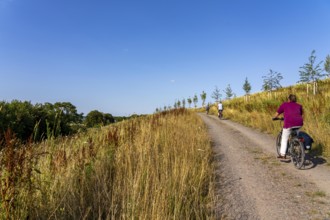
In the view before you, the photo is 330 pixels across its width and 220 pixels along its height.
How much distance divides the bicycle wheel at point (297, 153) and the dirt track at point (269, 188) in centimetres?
19

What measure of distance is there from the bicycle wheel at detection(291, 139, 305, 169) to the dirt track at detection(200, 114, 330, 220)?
0.62 feet

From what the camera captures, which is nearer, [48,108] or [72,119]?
[72,119]

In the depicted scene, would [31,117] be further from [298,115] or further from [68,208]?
[298,115]

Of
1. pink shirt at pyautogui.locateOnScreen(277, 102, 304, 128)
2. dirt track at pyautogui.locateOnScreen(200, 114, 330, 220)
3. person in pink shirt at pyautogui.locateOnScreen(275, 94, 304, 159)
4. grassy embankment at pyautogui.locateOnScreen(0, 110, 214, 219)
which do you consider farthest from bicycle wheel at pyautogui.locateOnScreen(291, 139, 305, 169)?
grassy embankment at pyautogui.locateOnScreen(0, 110, 214, 219)

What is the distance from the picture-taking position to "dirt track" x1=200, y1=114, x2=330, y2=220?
4422mm

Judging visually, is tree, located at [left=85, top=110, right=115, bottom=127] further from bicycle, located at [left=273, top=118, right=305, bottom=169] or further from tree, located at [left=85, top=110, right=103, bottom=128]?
bicycle, located at [left=273, top=118, right=305, bottom=169]

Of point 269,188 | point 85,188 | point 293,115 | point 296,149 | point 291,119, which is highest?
point 293,115

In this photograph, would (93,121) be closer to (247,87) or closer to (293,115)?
(293,115)

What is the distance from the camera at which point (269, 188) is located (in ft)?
18.5

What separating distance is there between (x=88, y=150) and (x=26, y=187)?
2.18 m

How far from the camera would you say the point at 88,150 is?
5.15 m

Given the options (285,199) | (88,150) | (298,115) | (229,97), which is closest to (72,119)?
(88,150)

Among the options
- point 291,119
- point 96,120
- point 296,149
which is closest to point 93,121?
point 96,120

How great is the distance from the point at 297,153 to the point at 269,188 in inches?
92.0
